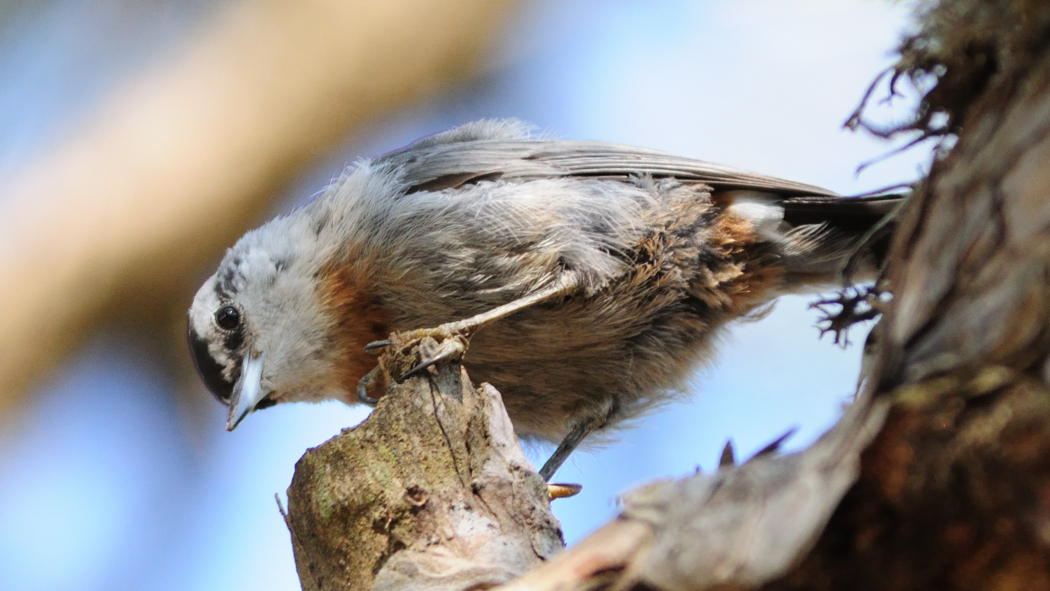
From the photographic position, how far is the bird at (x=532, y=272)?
254cm

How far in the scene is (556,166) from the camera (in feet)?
9.20

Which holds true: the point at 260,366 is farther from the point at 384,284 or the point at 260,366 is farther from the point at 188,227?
the point at 188,227

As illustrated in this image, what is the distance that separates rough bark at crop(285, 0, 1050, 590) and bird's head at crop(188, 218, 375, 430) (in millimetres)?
1757

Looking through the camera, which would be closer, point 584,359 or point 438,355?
point 438,355

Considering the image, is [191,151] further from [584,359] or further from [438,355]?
[438,355]

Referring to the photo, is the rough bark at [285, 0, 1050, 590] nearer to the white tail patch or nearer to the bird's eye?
the white tail patch

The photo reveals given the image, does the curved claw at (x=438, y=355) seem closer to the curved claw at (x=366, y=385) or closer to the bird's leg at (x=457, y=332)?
the bird's leg at (x=457, y=332)

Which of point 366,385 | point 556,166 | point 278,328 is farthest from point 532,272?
point 278,328

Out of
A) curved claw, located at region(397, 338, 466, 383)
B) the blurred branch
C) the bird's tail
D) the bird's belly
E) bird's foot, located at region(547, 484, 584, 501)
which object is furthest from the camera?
the blurred branch

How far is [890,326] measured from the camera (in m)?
0.93

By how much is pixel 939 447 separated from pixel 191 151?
326 cm

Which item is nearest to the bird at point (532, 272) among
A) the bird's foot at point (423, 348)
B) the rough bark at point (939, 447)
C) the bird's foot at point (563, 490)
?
the bird's foot at point (423, 348)

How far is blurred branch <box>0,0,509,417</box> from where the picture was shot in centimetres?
346

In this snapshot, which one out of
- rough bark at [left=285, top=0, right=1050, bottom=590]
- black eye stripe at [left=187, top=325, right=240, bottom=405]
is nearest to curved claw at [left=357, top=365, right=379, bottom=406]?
black eye stripe at [left=187, top=325, right=240, bottom=405]
